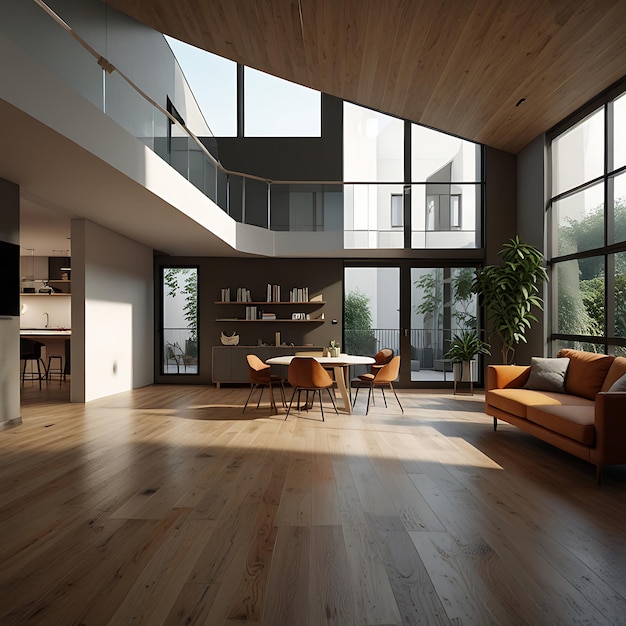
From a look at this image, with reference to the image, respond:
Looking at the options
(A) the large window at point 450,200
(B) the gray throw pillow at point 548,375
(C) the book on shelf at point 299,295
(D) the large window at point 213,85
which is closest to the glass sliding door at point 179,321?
→ (C) the book on shelf at point 299,295

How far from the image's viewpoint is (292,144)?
11953 mm

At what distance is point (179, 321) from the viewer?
10961 mm

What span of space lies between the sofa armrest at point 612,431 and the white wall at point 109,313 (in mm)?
6764

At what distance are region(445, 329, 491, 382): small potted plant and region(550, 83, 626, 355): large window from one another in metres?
1.46

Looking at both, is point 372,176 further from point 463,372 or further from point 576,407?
point 576,407

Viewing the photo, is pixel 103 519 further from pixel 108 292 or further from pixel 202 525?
pixel 108 292

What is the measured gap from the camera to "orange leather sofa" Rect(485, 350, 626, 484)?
4.00m

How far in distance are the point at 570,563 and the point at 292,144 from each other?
10577 millimetres

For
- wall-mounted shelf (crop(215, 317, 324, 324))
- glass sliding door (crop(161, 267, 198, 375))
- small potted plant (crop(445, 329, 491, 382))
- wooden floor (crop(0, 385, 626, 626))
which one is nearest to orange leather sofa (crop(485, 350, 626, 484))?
wooden floor (crop(0, 385, 626, 626))

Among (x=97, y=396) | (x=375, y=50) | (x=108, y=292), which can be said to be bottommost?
(x=97, y=396)

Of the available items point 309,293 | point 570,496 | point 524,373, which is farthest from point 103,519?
point 309,293

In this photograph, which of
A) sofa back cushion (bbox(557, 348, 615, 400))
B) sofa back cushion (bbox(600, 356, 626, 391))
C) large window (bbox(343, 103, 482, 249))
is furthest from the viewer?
large window (bbox(343, 103, 482, 249))

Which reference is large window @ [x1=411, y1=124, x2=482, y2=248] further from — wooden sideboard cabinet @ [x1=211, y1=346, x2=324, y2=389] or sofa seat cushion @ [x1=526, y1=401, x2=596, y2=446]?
sofa seat cushion @ [x1=526, y1=401, x2=596, y2=446]

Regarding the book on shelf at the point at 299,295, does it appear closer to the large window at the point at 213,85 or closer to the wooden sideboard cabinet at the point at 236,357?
the wooden sideboard cabinet at the point at 236,357
